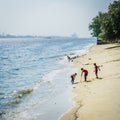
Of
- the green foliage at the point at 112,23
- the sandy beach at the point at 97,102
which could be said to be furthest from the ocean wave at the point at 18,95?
the green foliage at the point at 112,23

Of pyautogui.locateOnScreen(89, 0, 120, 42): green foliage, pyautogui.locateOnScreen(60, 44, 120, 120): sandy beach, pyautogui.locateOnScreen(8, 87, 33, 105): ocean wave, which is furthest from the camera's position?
pyautogui.locateOnScreen(89, 0, 120, 42): green foliage

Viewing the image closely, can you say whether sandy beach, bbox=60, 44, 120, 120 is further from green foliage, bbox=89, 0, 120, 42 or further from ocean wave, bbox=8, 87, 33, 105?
green foliage, bbox=89, 0, 120, 42

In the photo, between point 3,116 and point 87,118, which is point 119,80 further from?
point 3,116

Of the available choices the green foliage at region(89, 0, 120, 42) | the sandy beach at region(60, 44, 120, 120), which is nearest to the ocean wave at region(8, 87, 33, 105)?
the sandy beach at region(60, 44, 120, 120)

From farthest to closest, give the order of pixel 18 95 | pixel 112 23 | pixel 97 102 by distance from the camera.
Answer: pixel 112 23, pixel 18 95, pixel 97 102

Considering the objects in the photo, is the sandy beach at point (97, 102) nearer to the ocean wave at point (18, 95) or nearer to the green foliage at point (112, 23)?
the ocean wave at point (18, 95)

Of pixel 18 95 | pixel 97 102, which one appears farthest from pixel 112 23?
pixel 97 102

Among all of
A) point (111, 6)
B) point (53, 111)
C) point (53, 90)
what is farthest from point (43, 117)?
point (111, 6)

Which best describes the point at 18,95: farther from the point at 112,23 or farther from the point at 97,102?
the point at 112,23

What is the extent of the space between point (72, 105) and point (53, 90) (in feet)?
25.1

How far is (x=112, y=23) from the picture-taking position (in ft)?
249

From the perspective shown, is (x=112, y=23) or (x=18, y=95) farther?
(x=112, y=23)

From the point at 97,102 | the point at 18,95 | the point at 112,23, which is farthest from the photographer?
the point at 112,23

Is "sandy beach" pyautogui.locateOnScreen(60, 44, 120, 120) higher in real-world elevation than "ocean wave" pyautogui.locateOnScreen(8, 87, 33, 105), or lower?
higher
